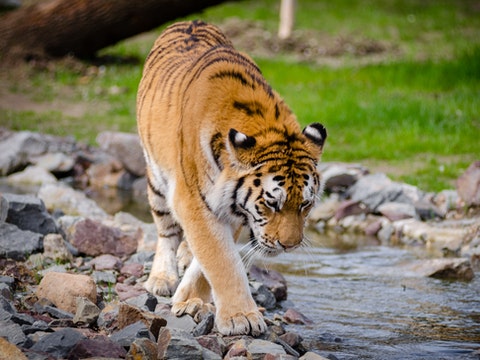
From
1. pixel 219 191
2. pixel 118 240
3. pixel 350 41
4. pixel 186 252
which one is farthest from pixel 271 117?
pixel 350 41

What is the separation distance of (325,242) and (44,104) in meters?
7.13

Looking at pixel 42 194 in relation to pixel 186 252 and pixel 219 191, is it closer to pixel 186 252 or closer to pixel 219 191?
pixel 186 252

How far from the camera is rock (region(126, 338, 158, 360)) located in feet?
13.1

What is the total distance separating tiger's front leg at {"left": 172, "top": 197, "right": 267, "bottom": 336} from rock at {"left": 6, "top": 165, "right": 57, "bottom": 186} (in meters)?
5.54

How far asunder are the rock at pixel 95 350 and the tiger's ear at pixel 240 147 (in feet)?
3.60

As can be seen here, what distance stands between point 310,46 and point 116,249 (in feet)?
39.8

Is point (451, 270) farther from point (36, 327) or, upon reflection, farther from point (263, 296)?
point (36, 327)

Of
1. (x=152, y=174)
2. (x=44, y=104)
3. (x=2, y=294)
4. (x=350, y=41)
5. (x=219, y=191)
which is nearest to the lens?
(x=219, y=191)

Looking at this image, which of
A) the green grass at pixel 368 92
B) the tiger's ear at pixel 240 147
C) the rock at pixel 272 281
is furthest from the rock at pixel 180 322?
the green grass at pixel 368 92

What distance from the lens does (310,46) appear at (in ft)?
58.6

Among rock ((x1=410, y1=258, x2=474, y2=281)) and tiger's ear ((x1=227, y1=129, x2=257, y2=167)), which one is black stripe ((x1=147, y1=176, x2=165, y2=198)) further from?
rock ((x1=410, y1=258, x2=474, y2=281))

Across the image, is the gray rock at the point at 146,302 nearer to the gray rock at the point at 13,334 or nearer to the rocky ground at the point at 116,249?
the rocky ground at the point at 116,249

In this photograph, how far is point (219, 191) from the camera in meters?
4.55

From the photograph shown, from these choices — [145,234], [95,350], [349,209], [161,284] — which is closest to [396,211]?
[349,209]
